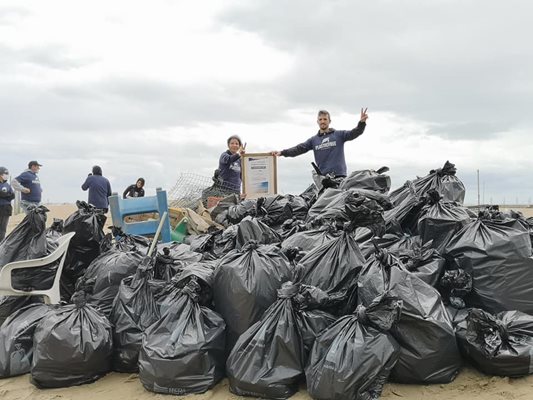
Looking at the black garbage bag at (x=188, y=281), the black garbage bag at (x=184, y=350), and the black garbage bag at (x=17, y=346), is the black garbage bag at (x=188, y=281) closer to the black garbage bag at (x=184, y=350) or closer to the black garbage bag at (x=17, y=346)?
the black garbage bag at (x=184, y=350)

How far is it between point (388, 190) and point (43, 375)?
9.85ft

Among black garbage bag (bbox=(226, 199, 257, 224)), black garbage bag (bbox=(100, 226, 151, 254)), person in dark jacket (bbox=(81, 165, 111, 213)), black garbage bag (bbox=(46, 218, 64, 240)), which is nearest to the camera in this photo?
black garbage bag (bbox=(100, 226, 151, 254))

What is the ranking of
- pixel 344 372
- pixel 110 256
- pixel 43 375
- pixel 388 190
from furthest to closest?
1. pixel 388 190
2. pixel 110 256
3. pixel 43 375
4. pixel 344 372

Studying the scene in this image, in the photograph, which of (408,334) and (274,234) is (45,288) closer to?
(274,234)

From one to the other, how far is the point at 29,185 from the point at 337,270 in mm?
6596

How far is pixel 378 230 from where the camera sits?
3463 mm

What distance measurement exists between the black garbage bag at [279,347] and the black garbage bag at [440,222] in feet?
3.79

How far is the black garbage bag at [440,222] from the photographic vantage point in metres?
3.41

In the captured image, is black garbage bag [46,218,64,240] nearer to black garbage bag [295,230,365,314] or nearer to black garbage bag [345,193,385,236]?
black garbage bag [295,230,365,314]

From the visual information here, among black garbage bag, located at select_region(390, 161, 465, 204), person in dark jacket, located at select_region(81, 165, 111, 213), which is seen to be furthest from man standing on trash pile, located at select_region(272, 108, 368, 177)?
person in dark jacket, located at select_region(81, 165, 111, 213)

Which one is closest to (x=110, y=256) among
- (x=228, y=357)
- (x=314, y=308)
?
(x=228, y=357)

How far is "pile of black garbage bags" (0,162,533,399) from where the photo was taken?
252 centimetres

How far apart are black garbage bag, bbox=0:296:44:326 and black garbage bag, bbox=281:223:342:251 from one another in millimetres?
1840

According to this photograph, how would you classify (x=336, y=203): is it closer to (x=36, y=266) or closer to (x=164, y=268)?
(x=164, y=268)
